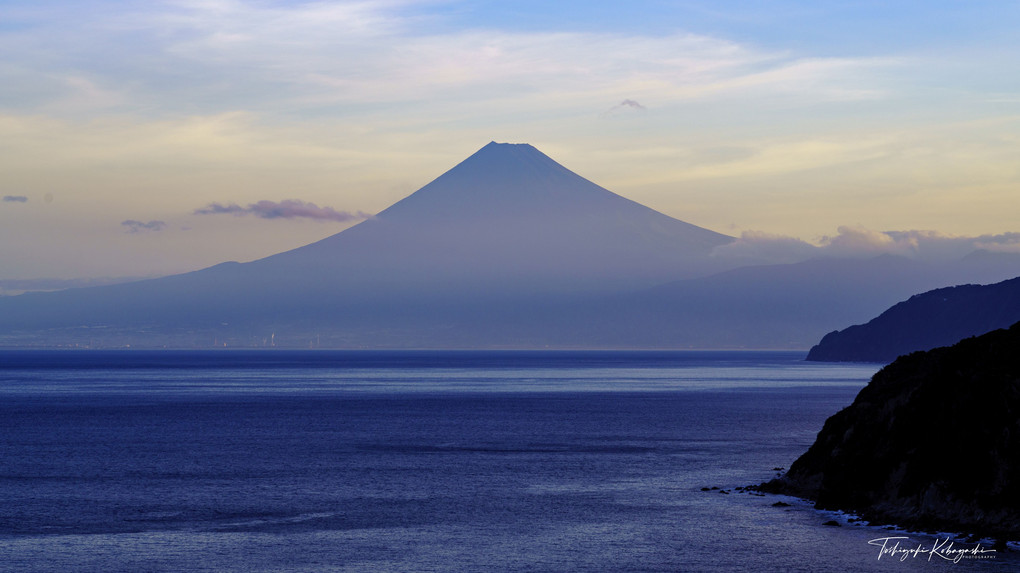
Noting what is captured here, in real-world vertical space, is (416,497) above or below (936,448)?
below

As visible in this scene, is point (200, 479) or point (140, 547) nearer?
point (140, 547)

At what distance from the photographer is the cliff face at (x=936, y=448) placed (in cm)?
4359

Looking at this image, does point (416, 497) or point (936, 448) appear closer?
point (936, 448)

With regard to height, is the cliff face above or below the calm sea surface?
above

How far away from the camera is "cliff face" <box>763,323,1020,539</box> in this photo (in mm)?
43594

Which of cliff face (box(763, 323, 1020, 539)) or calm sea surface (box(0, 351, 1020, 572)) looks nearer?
calm sea surface (box(0, 351, 1020, 572))

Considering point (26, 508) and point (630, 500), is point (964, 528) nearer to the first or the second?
point (630, 500)

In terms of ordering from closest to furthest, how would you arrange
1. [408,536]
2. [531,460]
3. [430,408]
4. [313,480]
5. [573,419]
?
[408,536]
[313,480]
[531,460]
[573,419]
[430,408]

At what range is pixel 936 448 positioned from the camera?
46531 mm

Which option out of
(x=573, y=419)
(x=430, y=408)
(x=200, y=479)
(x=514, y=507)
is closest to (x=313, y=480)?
(x=200, y=479)

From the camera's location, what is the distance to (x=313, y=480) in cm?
6294

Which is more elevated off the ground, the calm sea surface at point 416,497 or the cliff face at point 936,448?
the cliff face at point 936,448

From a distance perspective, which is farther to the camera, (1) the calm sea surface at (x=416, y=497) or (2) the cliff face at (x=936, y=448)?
(2) the cliff face at (x=936, y=448)

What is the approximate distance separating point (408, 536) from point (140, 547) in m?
10.4
